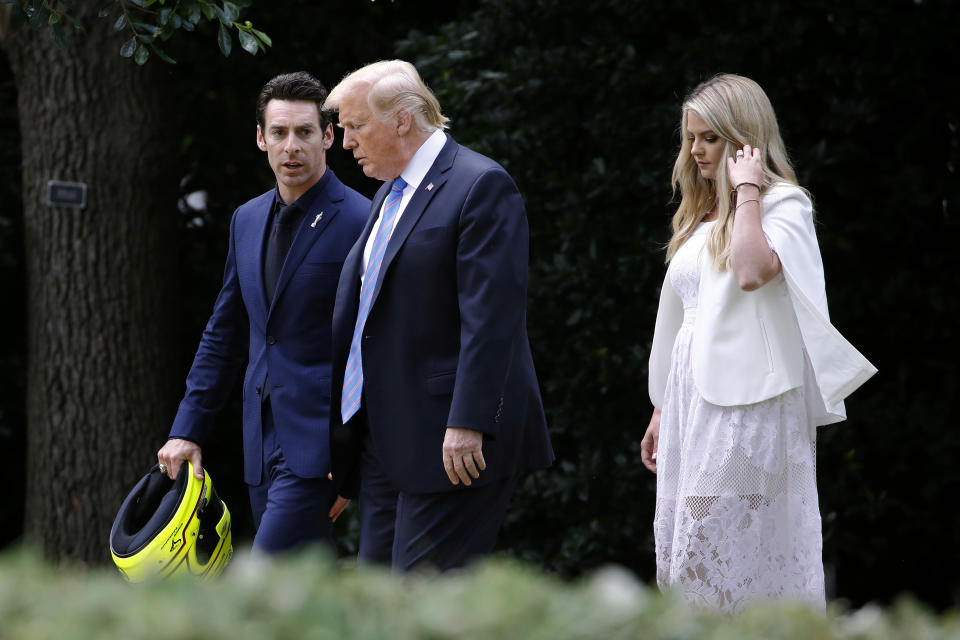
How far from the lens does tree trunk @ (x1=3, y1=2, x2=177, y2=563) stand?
23.2 ft

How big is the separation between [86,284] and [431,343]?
3.70 metres

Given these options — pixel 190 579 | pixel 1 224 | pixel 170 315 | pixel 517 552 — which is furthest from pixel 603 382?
pixel 190 579

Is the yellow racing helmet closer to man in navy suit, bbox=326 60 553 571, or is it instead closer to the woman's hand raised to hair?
man in navy suit, bbox=326 60 553 571

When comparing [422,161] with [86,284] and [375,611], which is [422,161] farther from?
[86,284]

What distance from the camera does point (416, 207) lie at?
4.06m

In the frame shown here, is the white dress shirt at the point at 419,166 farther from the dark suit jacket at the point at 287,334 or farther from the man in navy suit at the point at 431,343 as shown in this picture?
the dark suit jacket at the point at 287,334

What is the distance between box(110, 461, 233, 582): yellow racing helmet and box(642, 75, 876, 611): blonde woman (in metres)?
1.54

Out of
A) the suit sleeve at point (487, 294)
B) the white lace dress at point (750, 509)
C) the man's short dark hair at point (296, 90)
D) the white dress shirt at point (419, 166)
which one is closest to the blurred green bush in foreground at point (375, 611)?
the suit sleeve at point (487, 294)

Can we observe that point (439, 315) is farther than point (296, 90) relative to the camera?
No

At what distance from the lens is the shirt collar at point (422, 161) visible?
4.13 meters

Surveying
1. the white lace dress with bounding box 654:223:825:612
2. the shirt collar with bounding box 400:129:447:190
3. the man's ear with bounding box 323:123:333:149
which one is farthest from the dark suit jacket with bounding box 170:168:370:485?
the white lace dress with bounding box 654:223:825:612

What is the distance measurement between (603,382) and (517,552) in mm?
1010

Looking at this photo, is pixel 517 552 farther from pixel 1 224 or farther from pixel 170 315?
pixel 1 224

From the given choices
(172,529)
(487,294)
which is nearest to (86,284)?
(172,529)
